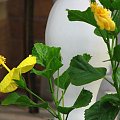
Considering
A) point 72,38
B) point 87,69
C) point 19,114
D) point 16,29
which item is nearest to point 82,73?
point 87,69

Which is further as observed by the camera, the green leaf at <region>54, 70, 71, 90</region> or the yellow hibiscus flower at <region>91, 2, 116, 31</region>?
the green leaf at <region>54, 70, 71, 90</region>

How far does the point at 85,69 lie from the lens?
1.39 ft

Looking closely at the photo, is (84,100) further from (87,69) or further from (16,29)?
(16,29)

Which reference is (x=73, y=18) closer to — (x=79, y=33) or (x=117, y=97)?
(x=117, y=97)

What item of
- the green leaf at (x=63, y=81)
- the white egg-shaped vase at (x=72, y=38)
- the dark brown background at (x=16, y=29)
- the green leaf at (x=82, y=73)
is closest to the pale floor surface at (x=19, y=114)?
the dark brown background at (x=16, y=29)

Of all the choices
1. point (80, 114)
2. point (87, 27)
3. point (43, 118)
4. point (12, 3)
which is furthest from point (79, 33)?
point (12, 3)

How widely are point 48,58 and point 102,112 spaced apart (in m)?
0.11

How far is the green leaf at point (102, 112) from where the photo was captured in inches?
16.6

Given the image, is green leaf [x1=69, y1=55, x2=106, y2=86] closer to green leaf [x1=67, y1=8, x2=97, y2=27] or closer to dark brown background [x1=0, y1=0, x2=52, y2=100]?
green leaf [x1=67, y1=8, x2=97, y2=27]

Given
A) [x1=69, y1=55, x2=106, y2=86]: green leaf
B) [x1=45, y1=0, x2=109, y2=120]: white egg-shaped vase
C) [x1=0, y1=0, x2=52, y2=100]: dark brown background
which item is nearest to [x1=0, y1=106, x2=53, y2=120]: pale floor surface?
[x1=0, y1=0, x2=52, y2=100]: dark brown background

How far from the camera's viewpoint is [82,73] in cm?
42

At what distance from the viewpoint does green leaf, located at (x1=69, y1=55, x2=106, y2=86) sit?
412mm

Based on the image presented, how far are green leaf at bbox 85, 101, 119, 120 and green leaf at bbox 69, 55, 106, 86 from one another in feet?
0.14

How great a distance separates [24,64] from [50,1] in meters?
1.15
